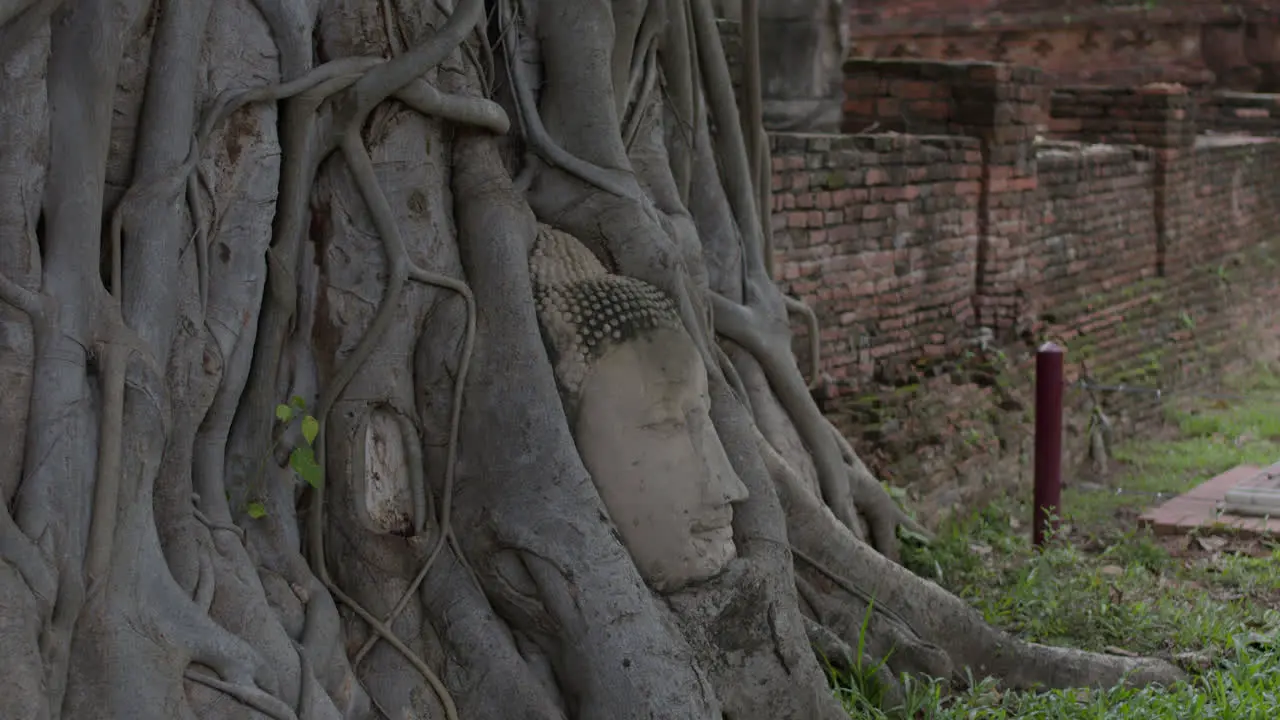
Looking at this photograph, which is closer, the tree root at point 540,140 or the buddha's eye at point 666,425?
A: the buddha's eye at point 666,425

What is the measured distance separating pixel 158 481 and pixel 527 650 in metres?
0.84

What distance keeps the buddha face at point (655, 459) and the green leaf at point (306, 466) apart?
58 centimetres

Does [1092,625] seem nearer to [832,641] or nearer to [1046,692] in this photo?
[1046,692]

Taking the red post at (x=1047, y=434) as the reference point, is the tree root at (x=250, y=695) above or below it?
above

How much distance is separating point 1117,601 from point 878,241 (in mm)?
2425

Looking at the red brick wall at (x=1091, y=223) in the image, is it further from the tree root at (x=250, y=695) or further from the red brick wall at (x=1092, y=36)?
the tree root at (x=250, y=695)

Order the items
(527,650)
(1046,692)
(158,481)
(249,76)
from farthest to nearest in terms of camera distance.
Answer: (1046,692) < (527,650) < (249,76) < (158,481)

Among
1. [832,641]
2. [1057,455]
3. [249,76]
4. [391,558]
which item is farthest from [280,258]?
[1057,455]

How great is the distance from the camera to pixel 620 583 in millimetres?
3449

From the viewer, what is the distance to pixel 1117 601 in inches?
216

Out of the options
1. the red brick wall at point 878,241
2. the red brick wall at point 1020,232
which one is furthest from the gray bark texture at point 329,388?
the red brick wall at point 1020,232

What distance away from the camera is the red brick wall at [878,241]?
22.7ft

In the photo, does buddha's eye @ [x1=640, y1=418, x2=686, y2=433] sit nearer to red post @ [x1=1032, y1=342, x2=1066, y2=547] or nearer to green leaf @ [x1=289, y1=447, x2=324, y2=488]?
green leaf @ [x1=289, y1=447, x2=324, y2=488]

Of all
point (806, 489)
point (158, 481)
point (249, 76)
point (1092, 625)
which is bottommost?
point (1092, 625)
